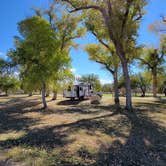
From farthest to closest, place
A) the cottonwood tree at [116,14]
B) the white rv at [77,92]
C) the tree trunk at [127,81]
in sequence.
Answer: the white rv at [77,92] < the tree trunk at [127,81] < the cottonwood tree at [116,14]

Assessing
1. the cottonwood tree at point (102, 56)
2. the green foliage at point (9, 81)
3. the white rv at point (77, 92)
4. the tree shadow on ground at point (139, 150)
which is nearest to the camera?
the tree shadow on ground at point (139, 150)

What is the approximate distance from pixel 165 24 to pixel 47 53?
510 inches

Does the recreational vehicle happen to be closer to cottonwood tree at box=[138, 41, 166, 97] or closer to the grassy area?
cottonwood tree at box=[138, 41, 166, 97]

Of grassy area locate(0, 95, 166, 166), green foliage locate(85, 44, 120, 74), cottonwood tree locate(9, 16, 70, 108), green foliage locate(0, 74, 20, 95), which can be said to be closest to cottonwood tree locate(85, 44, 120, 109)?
green foliage locate(85, 44, 120, 74)

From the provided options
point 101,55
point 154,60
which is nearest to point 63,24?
point 101,55

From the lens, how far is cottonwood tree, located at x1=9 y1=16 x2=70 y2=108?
17844 mm

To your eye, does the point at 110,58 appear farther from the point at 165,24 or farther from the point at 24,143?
the point at 24,143

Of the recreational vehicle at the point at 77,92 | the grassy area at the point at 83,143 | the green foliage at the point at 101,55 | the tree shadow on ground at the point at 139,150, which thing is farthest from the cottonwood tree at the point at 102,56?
the tree shadow on ground at the point at 139,150

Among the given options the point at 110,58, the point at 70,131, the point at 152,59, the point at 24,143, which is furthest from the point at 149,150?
the point at 152,59

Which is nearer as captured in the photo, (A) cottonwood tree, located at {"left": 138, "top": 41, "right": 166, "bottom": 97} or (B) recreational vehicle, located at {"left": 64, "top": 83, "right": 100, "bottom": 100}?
(B) recreational vehicle, located at {"left": 64, "top": 83, "right": 100, "bottom": 100}

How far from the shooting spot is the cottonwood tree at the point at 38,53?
58.5ft

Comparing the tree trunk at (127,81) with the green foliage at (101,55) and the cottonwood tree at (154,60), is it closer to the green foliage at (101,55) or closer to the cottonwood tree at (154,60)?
the green foliage at (101,55)

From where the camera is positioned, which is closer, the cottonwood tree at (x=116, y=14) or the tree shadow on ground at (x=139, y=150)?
the tree shadow on ground at (x=139, y=150)

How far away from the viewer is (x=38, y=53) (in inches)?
711
